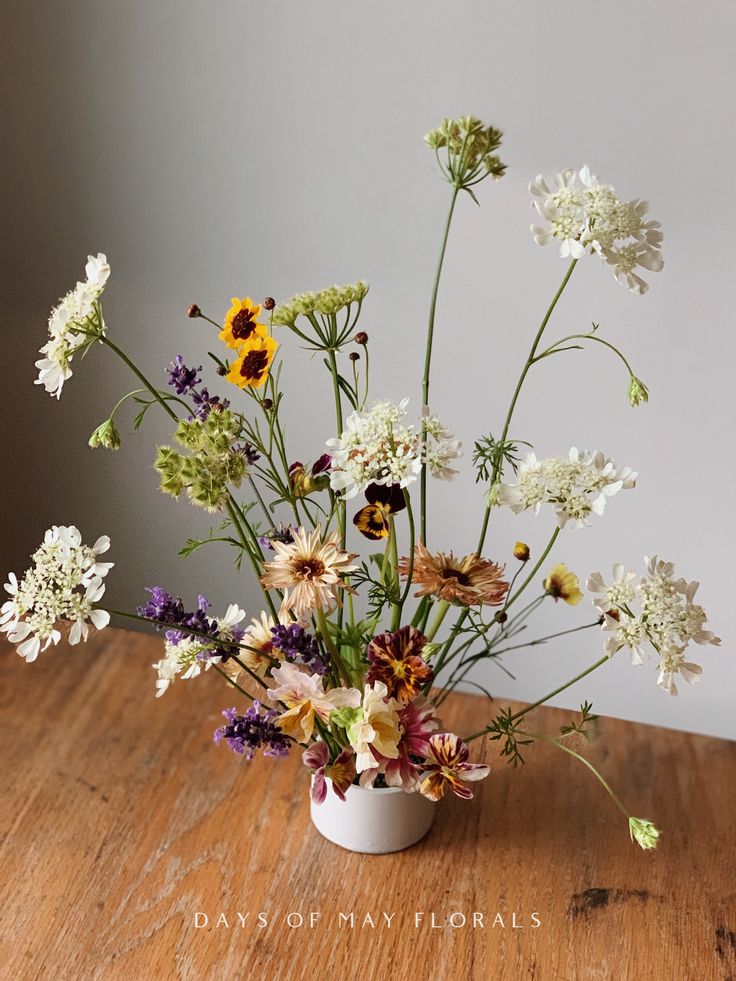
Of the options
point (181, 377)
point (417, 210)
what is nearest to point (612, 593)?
point (181, 377)

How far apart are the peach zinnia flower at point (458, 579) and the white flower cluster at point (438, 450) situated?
0.10 meters

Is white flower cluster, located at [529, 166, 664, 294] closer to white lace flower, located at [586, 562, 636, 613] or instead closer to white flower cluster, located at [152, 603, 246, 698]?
white lace flower, located at [586, 562, 636, 613]

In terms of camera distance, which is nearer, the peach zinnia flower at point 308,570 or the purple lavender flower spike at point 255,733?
the peach zinnia flower at point 308,570

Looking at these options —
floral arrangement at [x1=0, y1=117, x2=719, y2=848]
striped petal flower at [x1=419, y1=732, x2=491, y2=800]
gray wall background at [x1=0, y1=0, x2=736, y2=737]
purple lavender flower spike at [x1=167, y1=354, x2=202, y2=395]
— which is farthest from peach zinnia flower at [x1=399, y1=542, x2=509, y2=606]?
gray wall background at [x1=0, y1=0, x2=736, y2=737]

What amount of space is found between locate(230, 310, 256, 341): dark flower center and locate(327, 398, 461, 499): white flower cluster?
10 centimetres

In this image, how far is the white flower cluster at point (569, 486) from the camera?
732mm

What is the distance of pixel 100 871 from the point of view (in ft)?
2.97

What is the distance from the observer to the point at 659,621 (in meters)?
0.76

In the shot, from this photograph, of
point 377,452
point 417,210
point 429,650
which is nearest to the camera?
point 377,452

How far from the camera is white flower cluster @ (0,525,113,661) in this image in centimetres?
69

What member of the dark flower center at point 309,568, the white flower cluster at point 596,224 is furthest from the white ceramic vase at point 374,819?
the white flower cluster at point 596,224

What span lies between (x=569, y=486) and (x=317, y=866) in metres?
0.44

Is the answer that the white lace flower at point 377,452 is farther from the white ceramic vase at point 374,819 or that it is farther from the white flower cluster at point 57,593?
the white ceramic vase at point 374,819

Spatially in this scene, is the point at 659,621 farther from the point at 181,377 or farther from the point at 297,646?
the point at 181,377
